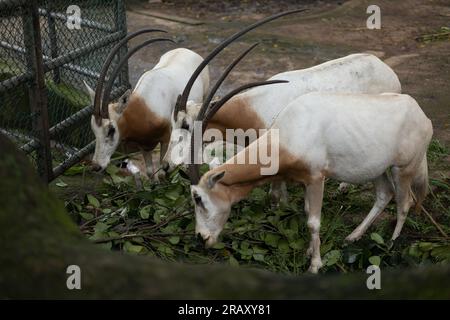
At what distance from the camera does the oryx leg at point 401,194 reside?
5.41 meters

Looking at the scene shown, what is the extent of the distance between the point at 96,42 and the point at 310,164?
9.15 ft

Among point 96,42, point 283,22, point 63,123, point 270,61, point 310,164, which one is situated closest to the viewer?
point 310,164

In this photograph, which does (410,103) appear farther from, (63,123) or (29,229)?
(29,229)

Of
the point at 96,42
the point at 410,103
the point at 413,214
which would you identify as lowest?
the point at 413,214

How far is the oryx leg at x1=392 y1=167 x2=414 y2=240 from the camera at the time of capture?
5410 millimetres

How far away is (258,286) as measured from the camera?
199cm

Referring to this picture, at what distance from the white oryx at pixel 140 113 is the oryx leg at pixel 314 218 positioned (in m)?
1.78

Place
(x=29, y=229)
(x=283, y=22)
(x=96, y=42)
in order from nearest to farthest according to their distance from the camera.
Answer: (x=29, y=229) → (x=96, y=42) → (x=283, y=22)

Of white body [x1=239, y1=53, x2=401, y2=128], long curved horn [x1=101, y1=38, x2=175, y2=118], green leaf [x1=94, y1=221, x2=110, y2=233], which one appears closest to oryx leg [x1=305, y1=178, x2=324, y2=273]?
white body [x1=239, y1=53, x2=401, y2=128]

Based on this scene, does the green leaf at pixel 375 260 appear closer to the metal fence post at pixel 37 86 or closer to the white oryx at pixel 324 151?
the white oryx at pixel 324 151

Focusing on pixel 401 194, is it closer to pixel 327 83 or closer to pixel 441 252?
pixel 441 252
